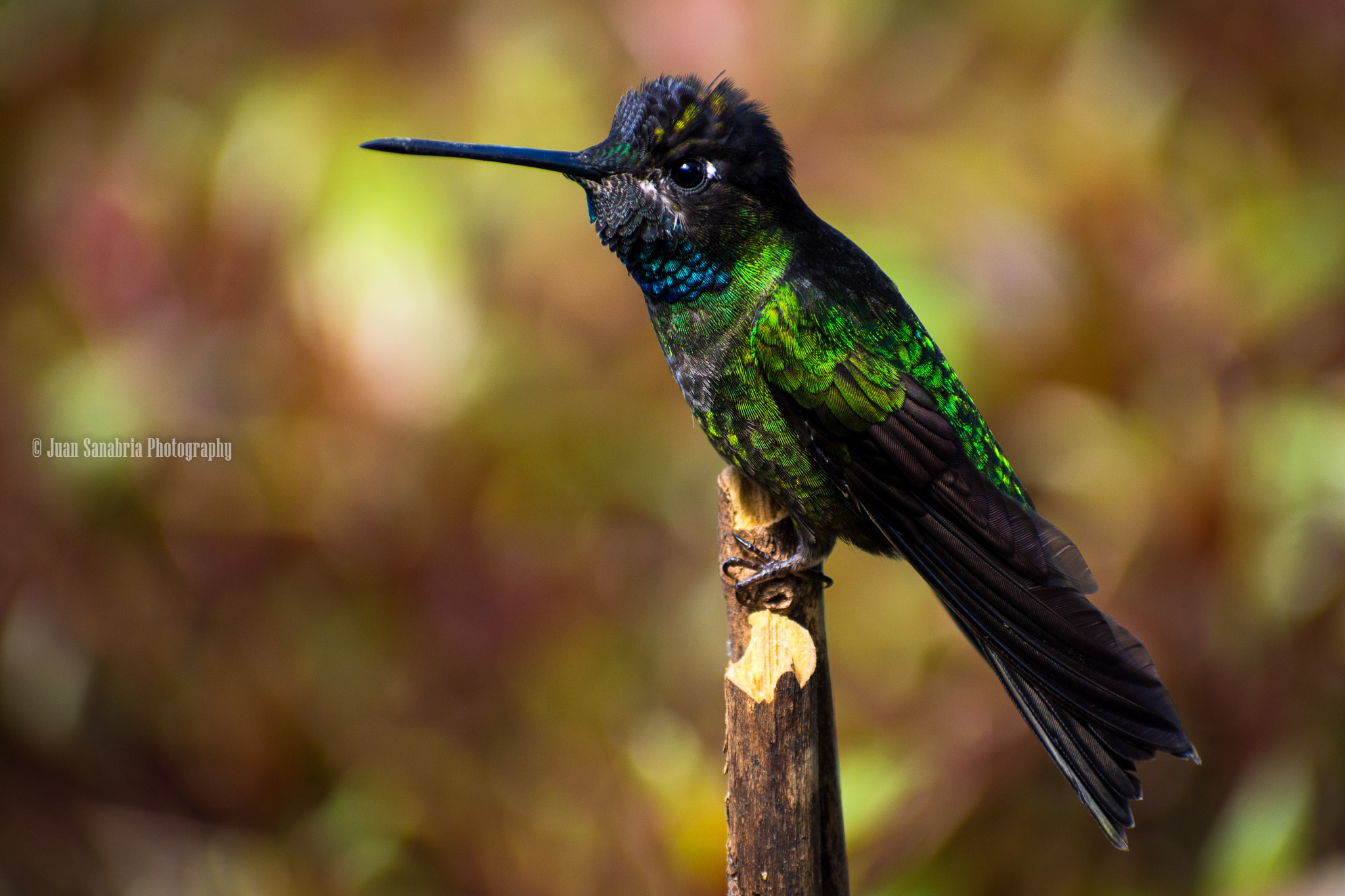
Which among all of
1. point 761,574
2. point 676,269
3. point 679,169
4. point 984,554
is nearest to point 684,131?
point 679,169

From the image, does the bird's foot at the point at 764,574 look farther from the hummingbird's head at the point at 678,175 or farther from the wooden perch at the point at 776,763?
the hummingbird's head at the point at 678,175

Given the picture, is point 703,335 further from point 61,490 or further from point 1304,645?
point 61,490

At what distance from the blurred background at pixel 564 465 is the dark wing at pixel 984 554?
1.11 metres

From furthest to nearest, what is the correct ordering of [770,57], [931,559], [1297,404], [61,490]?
[770,57] < [61,490] < [1297,404] < [931,559]

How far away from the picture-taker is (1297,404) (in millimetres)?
3260

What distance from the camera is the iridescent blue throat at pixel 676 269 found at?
2.00 meters

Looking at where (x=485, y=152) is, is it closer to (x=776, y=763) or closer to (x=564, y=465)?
(x=776, y=763)

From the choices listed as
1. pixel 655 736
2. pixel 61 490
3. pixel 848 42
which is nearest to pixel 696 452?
pixel 655 736

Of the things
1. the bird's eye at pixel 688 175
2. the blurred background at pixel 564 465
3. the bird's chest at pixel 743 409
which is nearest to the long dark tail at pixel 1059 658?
the bird's chest at pixel 743 409

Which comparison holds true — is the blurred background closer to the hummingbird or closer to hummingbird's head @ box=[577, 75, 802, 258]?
the hummingbird

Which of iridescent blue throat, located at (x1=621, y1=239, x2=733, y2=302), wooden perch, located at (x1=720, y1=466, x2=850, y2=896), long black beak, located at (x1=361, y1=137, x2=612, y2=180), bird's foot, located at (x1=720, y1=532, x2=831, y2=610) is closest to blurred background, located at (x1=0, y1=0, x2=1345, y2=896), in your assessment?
bird's foot, located at (x1=720, y1=532, x2=831, y2=610)

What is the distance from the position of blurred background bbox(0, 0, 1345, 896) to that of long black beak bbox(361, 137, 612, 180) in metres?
1.55

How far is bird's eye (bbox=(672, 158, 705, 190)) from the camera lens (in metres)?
1.99

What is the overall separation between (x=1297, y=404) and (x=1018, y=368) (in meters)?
0.81
